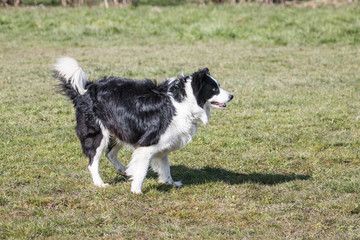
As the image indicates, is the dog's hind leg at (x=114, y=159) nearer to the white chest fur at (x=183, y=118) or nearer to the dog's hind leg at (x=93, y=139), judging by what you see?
the dog's hind leg at (x=93, y=139)

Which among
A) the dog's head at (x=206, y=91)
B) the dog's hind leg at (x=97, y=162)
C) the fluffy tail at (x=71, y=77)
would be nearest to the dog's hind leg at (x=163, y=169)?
the dog's hind leg at (x=97, y=162)

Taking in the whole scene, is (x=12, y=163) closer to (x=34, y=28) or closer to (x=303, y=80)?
(x=303, y=80)

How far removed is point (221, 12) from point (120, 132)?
50.6ft

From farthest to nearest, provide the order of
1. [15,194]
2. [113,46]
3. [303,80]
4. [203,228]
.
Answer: [113,46] < [303,80] < [15,194] < [203,228]

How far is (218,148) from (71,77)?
2596 millimetres

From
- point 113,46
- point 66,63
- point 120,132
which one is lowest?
point 113,46

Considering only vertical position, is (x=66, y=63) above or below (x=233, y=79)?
above

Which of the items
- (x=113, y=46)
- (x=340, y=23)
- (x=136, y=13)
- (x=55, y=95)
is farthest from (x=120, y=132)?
(x=136, y=13)

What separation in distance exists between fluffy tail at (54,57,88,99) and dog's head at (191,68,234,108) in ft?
4.32

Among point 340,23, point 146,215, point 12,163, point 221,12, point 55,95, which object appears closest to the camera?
point 146,215

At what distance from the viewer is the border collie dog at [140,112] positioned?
5.76 m

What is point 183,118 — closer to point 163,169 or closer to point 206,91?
point 206,91

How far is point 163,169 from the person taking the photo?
20.4 feet

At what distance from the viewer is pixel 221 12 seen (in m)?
20.5
